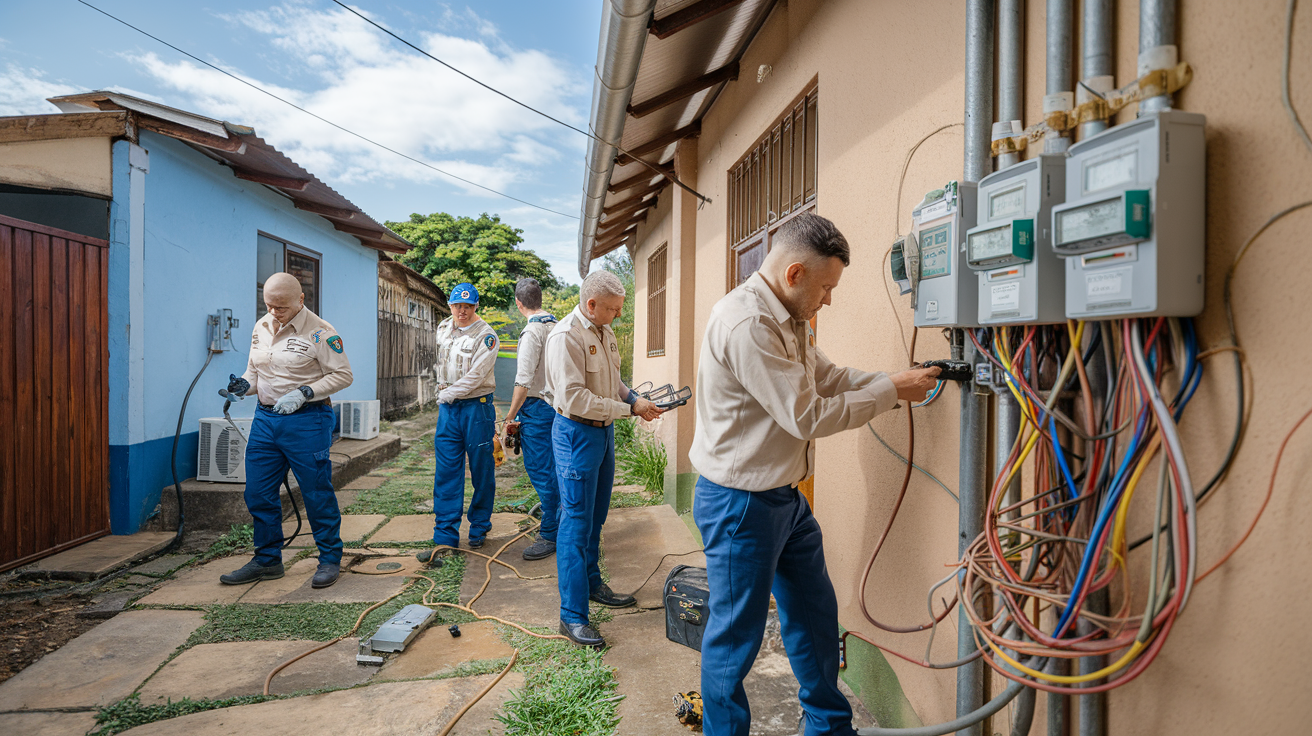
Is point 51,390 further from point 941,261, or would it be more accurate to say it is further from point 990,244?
point 990,244

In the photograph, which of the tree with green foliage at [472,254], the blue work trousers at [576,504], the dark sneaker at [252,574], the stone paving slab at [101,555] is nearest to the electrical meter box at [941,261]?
the blue work trousers at [576,504]

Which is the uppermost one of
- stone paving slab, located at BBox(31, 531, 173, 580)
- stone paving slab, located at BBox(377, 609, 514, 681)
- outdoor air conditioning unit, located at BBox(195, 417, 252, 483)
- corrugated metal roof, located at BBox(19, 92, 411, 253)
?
corrugated metal roof, located at BBox(19, 92, 411, 253)

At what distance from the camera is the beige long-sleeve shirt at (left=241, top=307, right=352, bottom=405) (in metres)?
4.09

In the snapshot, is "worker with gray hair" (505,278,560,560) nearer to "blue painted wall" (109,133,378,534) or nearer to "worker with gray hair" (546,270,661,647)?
"worker with gray hair" (546,270,661,647)

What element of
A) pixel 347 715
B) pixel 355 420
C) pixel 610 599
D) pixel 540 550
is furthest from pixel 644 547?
pixel 355 420

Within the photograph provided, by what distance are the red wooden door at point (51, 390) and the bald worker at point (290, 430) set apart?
1397 mm

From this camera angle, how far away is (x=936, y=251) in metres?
1.76

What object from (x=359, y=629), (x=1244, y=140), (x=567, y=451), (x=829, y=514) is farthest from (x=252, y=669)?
(x=1244, y=140)

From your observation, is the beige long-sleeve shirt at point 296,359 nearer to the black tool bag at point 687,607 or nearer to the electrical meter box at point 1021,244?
the black tool bag at point 687,607

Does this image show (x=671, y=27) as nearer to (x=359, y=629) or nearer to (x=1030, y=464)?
(x=1030, y=464)

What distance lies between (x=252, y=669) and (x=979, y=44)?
3.65 m

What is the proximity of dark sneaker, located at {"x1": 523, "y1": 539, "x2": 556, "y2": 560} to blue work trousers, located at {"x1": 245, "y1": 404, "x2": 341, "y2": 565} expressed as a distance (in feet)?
3.90

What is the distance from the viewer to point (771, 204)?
3.92 m

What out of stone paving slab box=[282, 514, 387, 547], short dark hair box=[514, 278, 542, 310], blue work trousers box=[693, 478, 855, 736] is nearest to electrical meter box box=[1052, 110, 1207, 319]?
blue work trousers box=[693, 478, 855, 736]
